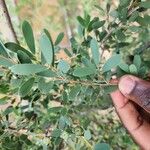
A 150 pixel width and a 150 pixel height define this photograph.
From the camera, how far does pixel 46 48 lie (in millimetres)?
855

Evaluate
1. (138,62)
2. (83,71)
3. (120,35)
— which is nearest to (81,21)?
(120,35)

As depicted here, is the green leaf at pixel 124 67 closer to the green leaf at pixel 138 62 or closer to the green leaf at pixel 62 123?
the green leaf at pixel 138 62

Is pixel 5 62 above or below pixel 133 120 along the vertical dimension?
above

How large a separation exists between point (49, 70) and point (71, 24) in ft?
9.47

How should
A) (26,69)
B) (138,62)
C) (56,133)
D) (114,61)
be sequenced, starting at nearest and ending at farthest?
(26,69) → (114,61) → (138,62) → (56,133)

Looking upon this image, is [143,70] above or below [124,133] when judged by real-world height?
above

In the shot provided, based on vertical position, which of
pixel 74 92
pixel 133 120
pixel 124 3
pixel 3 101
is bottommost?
pixel 133 120

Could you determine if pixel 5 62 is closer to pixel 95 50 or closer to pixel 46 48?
pixel 46 48

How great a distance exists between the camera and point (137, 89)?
1010mm

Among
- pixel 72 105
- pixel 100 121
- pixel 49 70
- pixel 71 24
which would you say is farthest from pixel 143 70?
pixel 71 24

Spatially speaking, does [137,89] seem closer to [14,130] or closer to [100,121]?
[14,130]

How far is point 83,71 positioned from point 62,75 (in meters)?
0.05

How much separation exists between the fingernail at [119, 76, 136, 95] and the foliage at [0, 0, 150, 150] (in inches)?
1.0

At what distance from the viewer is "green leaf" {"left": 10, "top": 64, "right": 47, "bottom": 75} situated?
817mm
